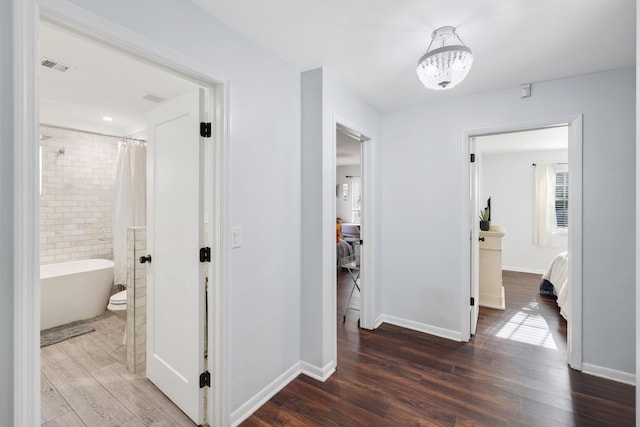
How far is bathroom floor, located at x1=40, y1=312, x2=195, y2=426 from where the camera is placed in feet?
6.15

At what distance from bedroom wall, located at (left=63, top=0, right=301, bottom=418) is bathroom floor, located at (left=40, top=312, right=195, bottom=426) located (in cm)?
61

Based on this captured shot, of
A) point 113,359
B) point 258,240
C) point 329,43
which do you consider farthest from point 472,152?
point 113,359

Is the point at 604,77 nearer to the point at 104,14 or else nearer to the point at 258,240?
the point at 258,240

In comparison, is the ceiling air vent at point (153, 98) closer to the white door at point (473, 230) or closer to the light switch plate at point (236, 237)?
the light switch plate at point (236, 237)

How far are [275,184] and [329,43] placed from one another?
1013mm

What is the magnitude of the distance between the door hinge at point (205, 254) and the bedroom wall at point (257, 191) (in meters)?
0.13

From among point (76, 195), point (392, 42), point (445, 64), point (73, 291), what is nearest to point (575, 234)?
point (445, 64)

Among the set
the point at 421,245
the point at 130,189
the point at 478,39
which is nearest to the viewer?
the point at 478,39

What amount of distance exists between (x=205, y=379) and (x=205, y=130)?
1.52 m

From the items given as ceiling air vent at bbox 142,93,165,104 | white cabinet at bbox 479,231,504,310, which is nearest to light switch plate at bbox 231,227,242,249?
ceiling air vent at bbox 142,93,165,104

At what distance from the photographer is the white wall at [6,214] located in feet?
3.26

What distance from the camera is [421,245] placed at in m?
3.16

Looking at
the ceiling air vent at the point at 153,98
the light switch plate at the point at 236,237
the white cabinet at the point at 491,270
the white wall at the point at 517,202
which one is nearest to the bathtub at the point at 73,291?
the ceiling air vent at the point at 153,98

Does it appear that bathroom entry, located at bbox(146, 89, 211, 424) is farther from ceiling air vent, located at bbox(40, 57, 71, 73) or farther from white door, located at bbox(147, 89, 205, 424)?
ceiling air vent, located at bbox(40, 57, 71, 73)
